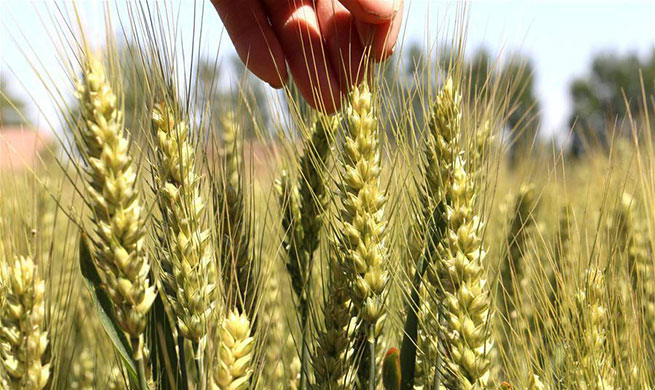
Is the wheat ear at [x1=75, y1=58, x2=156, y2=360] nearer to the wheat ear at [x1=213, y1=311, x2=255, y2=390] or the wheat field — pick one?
the wheat field

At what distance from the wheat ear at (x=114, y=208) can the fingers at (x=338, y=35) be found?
64 cm

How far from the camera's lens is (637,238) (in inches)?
76.3

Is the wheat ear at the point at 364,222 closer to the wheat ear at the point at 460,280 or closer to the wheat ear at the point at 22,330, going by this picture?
the wheat ear at the point at 460,280

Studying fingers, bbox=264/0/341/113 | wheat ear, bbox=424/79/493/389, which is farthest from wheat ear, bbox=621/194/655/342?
fingers, bbox=264/0/341/113

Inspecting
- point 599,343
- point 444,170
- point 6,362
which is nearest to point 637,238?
point 599,343

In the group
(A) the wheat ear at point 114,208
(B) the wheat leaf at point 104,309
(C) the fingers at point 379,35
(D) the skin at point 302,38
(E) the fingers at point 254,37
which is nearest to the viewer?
(A) the wheat ear at point 114,208

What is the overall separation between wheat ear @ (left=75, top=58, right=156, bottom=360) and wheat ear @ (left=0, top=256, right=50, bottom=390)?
0.58ft

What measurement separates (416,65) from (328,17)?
15.9 inches

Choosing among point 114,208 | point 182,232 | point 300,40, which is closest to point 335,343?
point 182,232

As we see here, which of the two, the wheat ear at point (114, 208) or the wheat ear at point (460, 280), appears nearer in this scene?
the wheat ear at point (114, 208)

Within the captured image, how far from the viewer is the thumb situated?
131 centimetres

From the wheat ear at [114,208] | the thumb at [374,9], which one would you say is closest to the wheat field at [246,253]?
the wheat ear at [114,208]

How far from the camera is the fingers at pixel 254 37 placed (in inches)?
64.2

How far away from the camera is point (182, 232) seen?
1052mm
